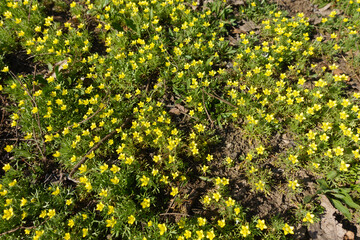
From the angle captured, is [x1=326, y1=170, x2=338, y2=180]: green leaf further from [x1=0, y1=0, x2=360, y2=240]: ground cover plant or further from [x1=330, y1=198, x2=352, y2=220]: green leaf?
[x1=330, y1=198, x2=352, y2=220]: green leaf

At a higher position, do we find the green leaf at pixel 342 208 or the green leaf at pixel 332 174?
the green leaf at pixel 332 174

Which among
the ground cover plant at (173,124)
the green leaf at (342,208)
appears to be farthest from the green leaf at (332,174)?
the green leaf at (342,208)

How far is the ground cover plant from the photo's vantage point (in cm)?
367

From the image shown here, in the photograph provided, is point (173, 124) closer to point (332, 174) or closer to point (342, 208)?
point (332, 174)

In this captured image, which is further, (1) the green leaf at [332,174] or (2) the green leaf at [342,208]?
(1) the green leaf at [332,174]

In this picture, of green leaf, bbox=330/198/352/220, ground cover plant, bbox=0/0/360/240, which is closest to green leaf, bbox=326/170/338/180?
ground cover plant, bbox=0/0/360/240

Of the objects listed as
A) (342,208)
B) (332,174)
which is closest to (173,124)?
(332,174)

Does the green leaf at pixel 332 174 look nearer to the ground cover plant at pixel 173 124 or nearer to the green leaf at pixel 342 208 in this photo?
the ground cover plant at pixel 173 124

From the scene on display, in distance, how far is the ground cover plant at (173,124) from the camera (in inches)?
144

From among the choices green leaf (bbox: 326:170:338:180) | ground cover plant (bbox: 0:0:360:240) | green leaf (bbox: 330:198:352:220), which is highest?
ground cover plant (bbox: 0:0:360:240)

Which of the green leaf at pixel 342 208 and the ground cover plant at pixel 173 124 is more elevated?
the ground cover plant at pixel 173 124

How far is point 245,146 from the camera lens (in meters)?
4.45

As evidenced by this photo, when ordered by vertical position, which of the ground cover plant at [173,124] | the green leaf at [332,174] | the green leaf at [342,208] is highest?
the ground cover plant at [173,124]

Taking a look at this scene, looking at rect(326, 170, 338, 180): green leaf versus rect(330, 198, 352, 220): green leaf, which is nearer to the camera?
rect(330, 198, 352, 220): green leaf
